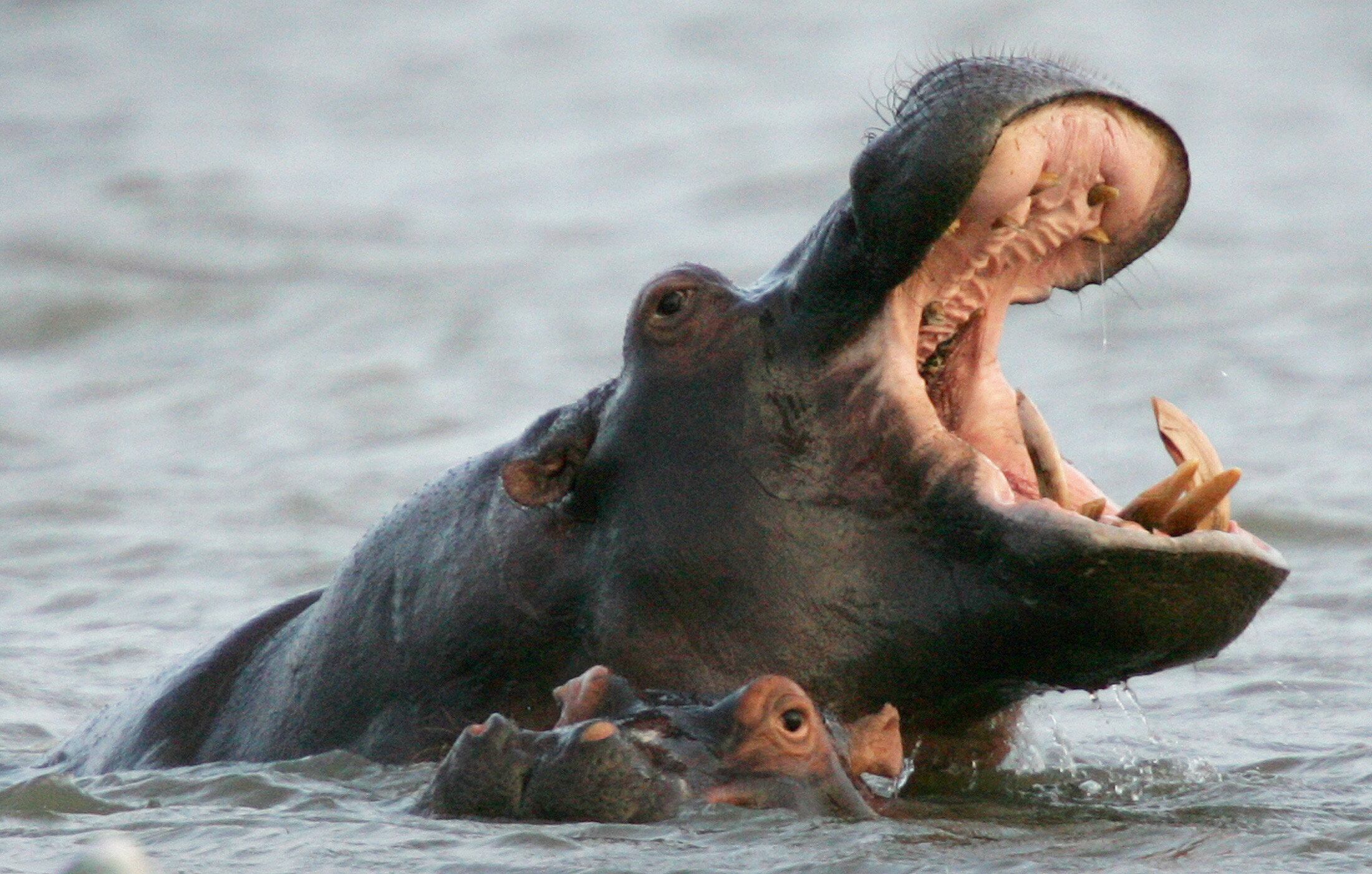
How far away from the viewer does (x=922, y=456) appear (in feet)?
19.8

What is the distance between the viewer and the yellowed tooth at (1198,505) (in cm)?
576

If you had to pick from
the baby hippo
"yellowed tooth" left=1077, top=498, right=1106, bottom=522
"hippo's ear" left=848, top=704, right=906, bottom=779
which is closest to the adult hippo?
"yellowed tooth" left=1077, top=498, right=1106, bottom=522

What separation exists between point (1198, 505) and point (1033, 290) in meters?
0.94

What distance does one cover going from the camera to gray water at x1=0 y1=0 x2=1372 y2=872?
21.3 feet

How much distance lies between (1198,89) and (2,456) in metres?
12.0

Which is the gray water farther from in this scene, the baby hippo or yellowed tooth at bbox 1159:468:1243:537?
yellowed tooth at bbox 1159:468:1243:537

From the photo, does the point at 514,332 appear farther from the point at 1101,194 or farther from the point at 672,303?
the point at 1101,194

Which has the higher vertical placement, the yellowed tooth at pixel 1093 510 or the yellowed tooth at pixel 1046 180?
the yellowed tooth at pixel 1046 180

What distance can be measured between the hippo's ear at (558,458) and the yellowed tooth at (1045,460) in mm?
1024

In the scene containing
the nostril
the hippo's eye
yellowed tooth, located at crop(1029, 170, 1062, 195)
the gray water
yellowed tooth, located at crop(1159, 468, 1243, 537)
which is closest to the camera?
the nostril

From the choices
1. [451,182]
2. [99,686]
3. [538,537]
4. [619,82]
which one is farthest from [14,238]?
[538,537]

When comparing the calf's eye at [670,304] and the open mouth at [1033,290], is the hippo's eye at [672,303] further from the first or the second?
the open mouth at [1033,290]

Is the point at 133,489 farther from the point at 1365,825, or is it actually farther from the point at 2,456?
the point at 1365,825

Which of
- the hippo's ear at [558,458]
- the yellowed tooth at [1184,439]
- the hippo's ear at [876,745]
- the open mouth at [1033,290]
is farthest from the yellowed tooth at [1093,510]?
the hippo's ear at [558,458]
